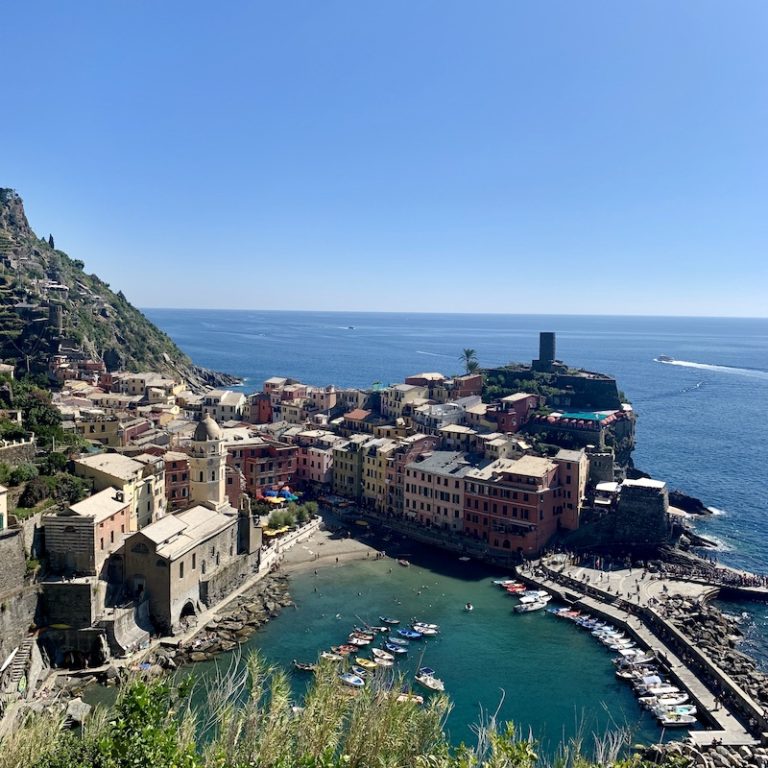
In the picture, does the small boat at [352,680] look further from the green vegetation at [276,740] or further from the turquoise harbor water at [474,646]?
the green vegetation at [276,740]

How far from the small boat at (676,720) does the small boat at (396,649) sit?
14865 millimetres

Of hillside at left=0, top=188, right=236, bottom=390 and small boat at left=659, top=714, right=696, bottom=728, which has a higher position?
hillside at left=0, top=188, right=236, bottom=390

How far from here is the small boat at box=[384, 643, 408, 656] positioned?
4366cm

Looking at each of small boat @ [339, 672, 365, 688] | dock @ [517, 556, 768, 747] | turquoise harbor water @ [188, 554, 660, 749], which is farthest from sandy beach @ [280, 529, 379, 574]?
small boat @ [339, 672, 365, 688]

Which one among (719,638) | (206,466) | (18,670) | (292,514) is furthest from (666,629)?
(18,670)

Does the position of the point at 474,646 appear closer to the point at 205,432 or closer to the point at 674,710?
the point at 674,710

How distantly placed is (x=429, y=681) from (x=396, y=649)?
400 cm

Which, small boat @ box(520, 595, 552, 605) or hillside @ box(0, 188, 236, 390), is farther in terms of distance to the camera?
hillside @ box(0, 188, 236, 390)

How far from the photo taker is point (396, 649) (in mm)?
43812


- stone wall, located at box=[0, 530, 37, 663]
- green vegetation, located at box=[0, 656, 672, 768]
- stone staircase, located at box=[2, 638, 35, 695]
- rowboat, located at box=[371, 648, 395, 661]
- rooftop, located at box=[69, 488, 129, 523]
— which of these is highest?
green vegetation, located at box=[0, 656, 672, 768]

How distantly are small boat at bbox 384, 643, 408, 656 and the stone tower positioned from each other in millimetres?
19008

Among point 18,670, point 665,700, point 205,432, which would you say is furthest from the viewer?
point 205,432

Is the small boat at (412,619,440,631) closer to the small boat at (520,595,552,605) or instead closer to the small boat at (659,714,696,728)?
the small boat at (520,595,552,605)

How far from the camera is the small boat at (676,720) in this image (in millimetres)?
37219
